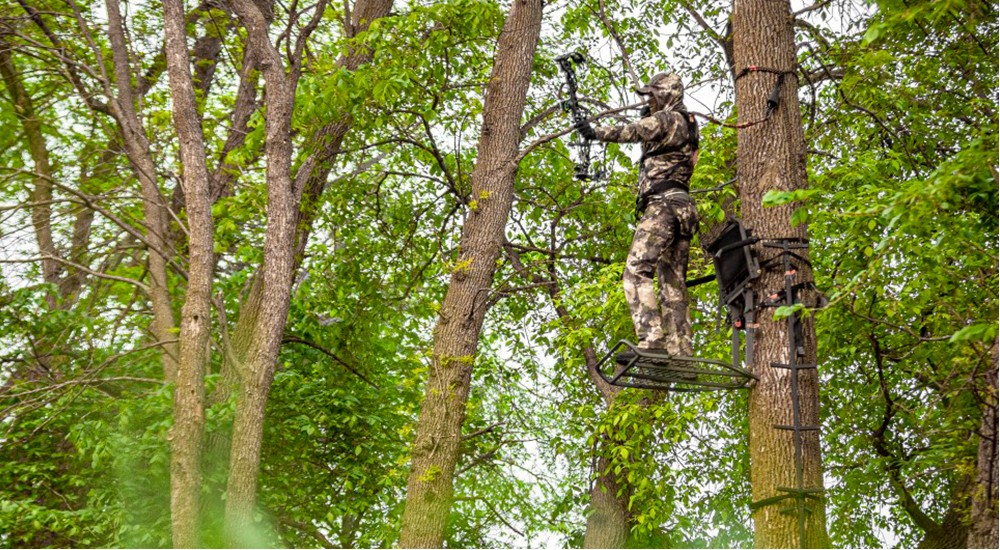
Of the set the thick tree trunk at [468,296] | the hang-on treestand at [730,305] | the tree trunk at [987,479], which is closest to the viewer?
the hang-on treestand at [730,305]

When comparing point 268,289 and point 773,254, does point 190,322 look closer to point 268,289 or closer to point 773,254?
point 268,289

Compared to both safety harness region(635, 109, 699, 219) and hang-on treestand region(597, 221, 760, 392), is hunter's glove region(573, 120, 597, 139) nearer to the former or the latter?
safety harness region(635, 109, 699, 219)

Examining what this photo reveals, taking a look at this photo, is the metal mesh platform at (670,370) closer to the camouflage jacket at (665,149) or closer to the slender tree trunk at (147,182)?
the camouflage jacket at (665,149)

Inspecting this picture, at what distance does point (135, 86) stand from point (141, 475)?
5.40 m

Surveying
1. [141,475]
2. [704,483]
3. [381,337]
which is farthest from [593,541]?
[141,475]

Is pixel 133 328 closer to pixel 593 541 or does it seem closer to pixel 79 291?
pixel 79 291

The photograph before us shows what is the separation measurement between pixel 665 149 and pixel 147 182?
614 centimetres

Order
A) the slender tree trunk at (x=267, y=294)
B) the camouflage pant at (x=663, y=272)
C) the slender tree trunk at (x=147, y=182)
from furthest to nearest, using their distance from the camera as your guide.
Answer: the slender tree trunk at (x=147, y=182) → the slender tree trunk at (x=267, y=294) → the camouflage pant at (x=663, y=272)

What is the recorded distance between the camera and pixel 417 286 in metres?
13.6

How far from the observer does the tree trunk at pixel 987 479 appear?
8.24 meters

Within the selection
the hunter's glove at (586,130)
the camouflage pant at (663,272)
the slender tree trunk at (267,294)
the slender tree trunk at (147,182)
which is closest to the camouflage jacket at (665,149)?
the camouflage pant at (663,272)

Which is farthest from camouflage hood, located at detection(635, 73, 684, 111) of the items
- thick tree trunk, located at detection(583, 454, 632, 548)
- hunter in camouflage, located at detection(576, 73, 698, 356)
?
thick tree trunk, located at detection(583, 454, 632, 548)

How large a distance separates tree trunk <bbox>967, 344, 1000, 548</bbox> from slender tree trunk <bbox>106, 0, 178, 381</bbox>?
7475 mm

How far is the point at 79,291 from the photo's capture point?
1367cm
